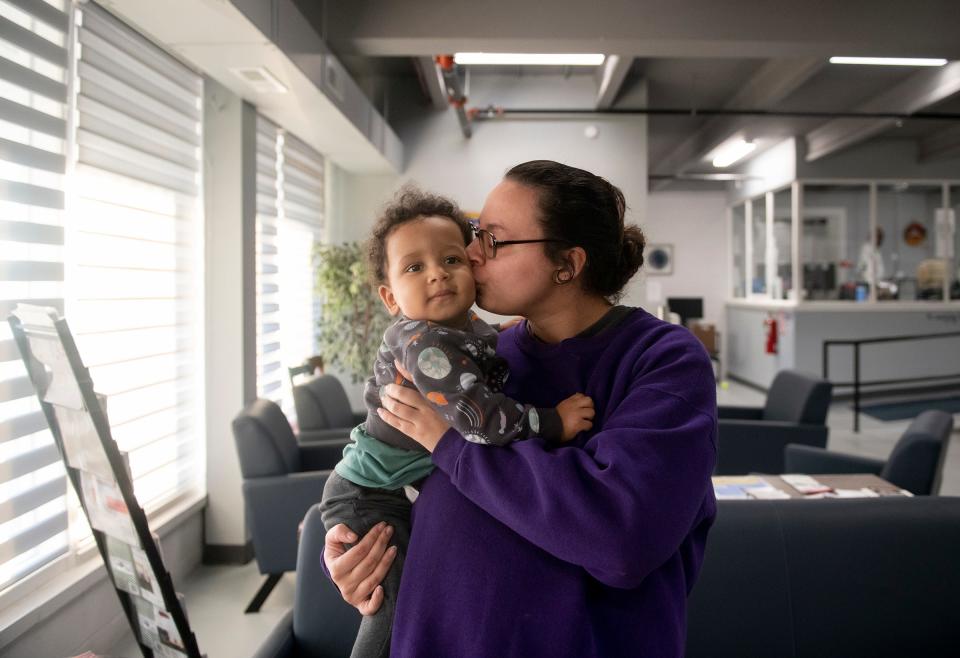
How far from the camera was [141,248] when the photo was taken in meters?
3.33

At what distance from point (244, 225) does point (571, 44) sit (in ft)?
7.75

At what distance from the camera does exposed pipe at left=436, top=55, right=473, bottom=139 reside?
4828 millimetres

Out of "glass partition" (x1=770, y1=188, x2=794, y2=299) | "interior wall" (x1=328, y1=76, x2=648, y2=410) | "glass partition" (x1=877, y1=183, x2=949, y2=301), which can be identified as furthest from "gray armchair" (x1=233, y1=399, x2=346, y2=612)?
"glass partition" (x1=877, y1=183, x2=949, y2=301)

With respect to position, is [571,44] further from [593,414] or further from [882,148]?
[882,148]

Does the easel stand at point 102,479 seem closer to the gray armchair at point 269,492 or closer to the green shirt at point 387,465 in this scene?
the green shirt at point 387,465

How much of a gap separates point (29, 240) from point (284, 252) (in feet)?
9.88

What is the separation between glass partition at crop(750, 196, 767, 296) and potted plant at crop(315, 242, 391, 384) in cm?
809

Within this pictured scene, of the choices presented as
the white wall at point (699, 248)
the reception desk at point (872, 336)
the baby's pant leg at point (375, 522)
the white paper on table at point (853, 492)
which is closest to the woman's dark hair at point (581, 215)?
the baby's pant leg at point (375, 522)

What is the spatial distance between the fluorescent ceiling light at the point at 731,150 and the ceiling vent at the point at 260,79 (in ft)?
19.3

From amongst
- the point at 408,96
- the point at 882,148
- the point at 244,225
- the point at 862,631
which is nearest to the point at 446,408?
the point at 862,631

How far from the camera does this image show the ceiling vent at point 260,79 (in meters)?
3.48

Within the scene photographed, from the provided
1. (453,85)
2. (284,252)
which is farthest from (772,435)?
(284,252)

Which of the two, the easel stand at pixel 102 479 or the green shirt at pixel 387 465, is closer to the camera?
the green shirt at pixel 387 465

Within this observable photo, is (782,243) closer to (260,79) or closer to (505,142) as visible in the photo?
(505,142)
